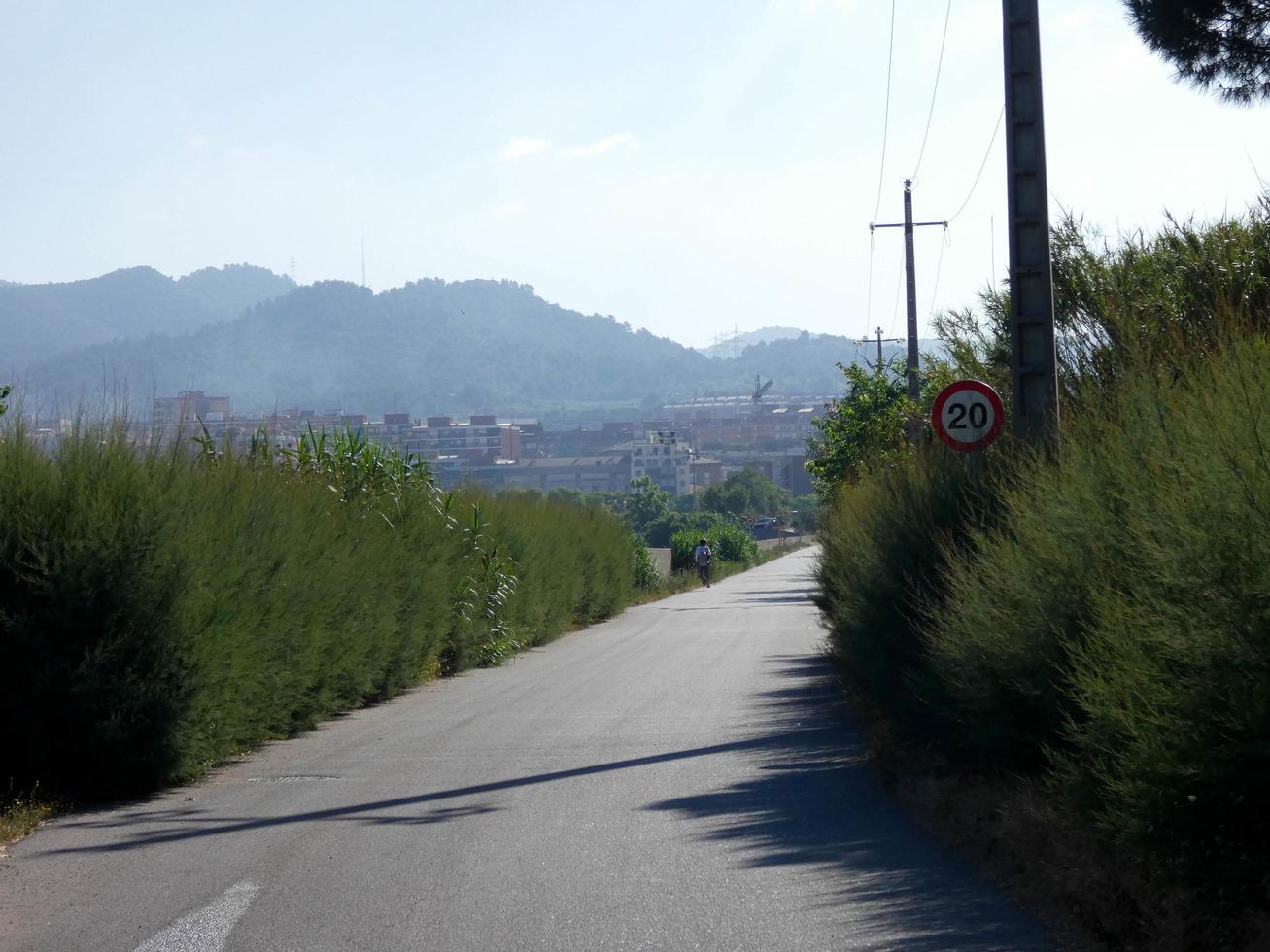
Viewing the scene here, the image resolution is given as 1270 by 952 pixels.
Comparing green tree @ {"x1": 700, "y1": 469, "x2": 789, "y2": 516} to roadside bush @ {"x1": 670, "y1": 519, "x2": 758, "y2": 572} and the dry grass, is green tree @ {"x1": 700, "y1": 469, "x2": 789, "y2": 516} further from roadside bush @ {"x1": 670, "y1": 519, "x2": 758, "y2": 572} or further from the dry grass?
the dry grass

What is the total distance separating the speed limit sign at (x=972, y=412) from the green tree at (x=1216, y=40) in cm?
450

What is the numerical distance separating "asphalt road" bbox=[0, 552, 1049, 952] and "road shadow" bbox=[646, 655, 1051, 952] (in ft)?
0.07

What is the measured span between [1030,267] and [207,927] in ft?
28.1

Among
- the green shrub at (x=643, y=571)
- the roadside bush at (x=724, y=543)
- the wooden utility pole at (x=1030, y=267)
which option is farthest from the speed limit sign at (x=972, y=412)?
the roadside bush at (x=724, y=543)

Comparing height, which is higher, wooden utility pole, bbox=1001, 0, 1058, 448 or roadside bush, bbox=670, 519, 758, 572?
wooden utility pole, bbox=1001, 0, 1058, 448

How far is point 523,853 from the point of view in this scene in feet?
26.1

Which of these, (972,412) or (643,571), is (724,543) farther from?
(972,412)

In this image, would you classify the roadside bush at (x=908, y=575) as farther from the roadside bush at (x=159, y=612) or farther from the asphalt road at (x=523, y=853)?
the roadside bush at (x=159, y=612)

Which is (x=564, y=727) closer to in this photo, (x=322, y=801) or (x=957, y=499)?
(x=322, y=801)

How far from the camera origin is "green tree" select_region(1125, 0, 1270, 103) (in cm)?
1366

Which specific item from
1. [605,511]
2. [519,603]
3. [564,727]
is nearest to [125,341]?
[605,511]

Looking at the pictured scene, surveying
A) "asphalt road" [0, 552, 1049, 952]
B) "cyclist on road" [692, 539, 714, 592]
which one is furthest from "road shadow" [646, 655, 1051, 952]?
"cyclist on road" [692, 539, 714, 592]

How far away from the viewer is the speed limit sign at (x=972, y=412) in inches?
479

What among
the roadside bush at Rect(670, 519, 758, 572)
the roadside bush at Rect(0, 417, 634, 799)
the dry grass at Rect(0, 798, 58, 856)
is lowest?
the roadside bush at Rect(670, 519, 758, 572)
